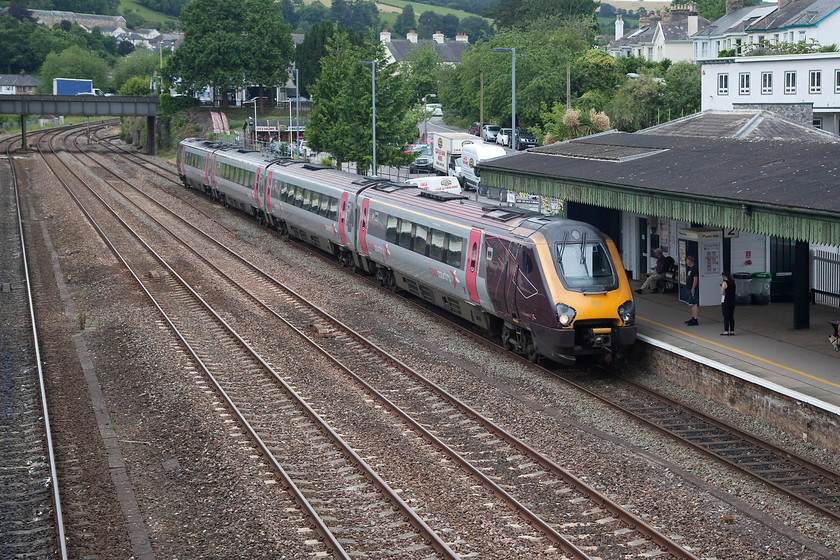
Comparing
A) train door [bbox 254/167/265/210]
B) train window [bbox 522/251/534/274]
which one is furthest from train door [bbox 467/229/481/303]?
train door [bbox 254/167/265/210]

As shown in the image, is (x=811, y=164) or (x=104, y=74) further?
(x=104, y=74)

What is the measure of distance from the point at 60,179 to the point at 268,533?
162 feet

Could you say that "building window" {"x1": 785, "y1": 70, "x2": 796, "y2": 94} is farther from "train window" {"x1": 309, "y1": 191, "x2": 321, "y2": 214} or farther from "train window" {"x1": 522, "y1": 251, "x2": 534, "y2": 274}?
"train window" {"x1": 522, "y1": 251, "x2": 534, "y2": 274}

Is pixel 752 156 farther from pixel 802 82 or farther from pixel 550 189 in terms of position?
pixel 802 82

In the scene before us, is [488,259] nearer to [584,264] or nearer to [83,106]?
[584,264]

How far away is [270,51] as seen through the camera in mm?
87688

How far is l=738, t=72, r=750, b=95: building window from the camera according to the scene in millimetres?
52750

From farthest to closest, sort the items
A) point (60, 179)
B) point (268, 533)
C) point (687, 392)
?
point (60, 179) → point (687, 392) → point (268, 533)

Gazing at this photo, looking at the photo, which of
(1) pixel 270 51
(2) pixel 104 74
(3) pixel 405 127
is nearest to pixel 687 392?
(3) pixel 405 127

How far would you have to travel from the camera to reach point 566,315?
17.2 meters

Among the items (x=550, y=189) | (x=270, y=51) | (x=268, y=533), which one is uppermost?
(x=270, y=51)

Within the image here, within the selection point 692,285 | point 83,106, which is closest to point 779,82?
point 692,285

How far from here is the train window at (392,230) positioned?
24.6 metres

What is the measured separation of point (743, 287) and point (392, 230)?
8536 millimetres
